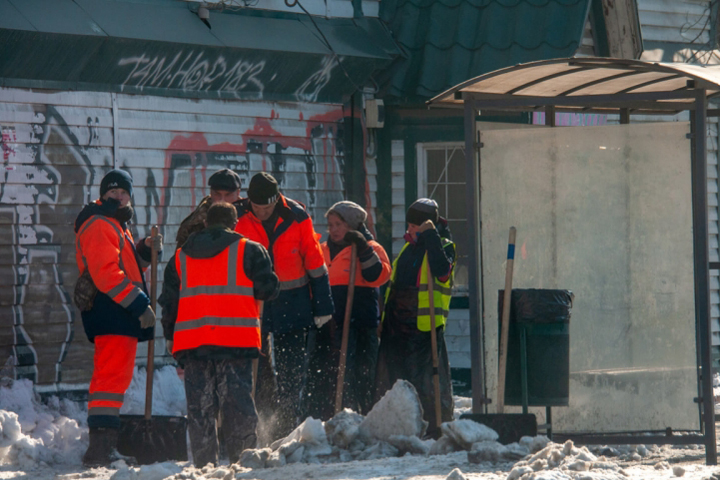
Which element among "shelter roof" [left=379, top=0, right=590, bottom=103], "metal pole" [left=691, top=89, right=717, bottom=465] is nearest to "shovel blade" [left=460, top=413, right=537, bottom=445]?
"metal pole" [left=691, top=89, right=717, bottom=465]

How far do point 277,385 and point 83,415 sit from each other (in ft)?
7.16

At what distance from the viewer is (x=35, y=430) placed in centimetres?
778

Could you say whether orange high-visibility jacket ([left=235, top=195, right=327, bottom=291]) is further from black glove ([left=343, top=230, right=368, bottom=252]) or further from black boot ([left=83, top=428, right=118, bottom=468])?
black boot ([left=83, top=428, right=118, bottom=468])

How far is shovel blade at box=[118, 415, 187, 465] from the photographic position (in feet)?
22.0

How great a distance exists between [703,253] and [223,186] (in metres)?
3.11

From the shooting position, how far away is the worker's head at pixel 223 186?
6988 mm

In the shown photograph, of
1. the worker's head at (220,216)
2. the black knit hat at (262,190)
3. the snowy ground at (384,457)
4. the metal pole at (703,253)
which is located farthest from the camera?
the black knit hat at (262,190)

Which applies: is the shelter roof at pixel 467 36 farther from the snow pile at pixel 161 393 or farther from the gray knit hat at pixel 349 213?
the snow pile at pixel 161 393

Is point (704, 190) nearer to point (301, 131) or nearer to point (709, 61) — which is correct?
point (301, 131)

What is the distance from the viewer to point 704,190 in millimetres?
6746

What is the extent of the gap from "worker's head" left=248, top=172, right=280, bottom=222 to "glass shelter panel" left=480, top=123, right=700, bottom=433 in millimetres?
1461

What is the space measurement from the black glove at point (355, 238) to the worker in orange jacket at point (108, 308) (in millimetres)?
1395

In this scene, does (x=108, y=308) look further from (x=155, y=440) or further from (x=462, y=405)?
(x=462, y=405)

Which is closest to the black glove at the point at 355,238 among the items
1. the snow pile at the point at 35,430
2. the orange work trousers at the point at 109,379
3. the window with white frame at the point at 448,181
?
the orange work trousers at the point at 109,379
